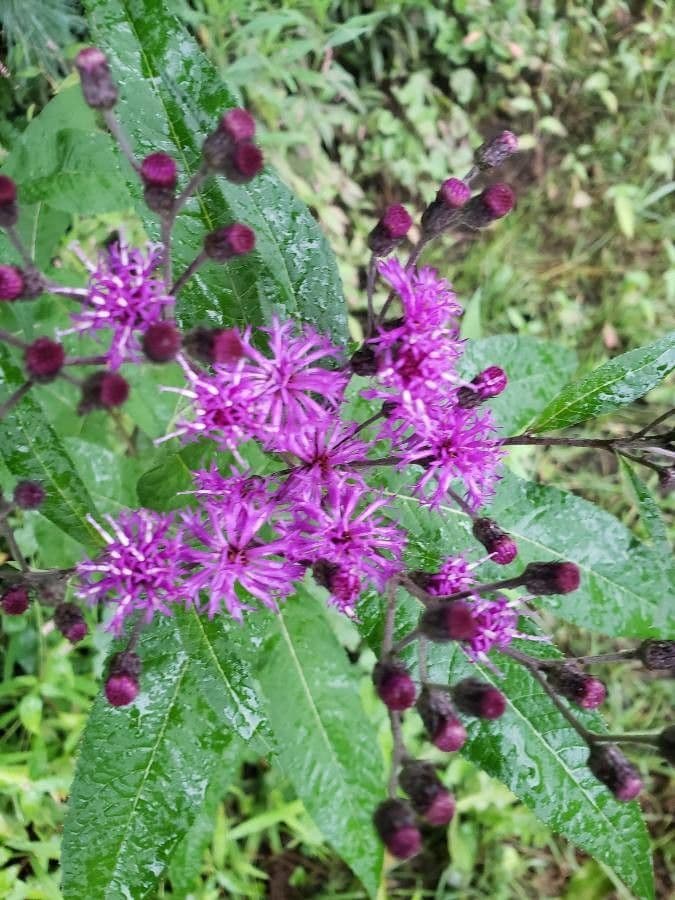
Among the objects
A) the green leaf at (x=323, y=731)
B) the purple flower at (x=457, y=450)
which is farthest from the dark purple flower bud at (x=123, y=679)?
the purple flower at (x=457, y=450)

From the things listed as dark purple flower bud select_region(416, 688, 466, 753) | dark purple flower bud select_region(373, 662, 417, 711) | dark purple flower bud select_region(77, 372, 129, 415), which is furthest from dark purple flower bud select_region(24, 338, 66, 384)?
dark purple flower bud select_region(416, 688, 466, 753)

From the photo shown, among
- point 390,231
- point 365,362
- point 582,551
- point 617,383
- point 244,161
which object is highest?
point 244,161

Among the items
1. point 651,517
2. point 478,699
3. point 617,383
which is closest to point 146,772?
point 478,699

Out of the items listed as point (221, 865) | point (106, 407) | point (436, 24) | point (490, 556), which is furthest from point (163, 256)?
point (436, 24)

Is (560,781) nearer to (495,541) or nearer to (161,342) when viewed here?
(495,541)

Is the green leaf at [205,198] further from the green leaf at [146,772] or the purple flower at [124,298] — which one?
the green leaf at [146,772]

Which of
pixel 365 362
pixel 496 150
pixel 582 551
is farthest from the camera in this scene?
pixel 582 551

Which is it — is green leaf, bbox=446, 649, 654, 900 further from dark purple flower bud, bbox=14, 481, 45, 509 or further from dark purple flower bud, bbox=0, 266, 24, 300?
dark purple flower bud, bbox=0, 266, 24, 300
